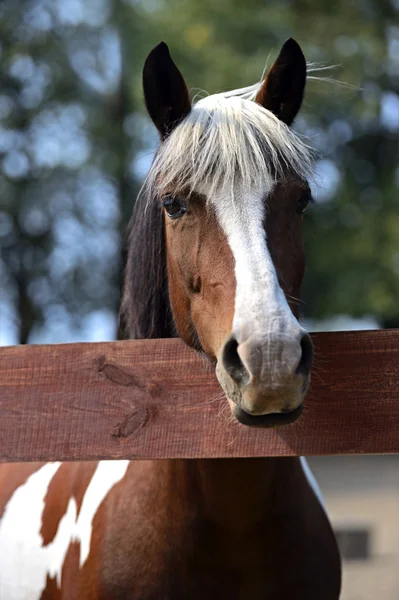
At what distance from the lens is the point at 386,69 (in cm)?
1101

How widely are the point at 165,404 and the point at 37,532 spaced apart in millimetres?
1049

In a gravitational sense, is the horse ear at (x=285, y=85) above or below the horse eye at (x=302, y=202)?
above

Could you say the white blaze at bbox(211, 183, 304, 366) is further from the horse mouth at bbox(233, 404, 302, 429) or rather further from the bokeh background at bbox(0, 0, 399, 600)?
the bokeh background at bbox(0, 0, 399, 600)

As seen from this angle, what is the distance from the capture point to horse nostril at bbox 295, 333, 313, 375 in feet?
5.44

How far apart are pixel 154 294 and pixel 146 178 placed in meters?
0.37

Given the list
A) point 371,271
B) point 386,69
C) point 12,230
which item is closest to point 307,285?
point 371,271

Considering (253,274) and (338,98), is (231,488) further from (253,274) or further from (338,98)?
(338,98)

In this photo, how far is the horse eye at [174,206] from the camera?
2143 mm

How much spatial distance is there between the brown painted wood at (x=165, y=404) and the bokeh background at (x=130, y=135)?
820 centimetres

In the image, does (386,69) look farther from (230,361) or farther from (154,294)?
(230,361)

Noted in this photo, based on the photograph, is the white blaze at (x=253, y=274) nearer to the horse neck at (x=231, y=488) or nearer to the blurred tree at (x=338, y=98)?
the horse neck at (x=231, y=488)

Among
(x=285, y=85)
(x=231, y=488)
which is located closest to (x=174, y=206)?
(x=285, y=85)

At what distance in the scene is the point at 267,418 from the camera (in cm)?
170

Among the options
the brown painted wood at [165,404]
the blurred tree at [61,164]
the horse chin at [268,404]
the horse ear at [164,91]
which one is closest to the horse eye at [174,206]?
the horse ear at [164,91]
